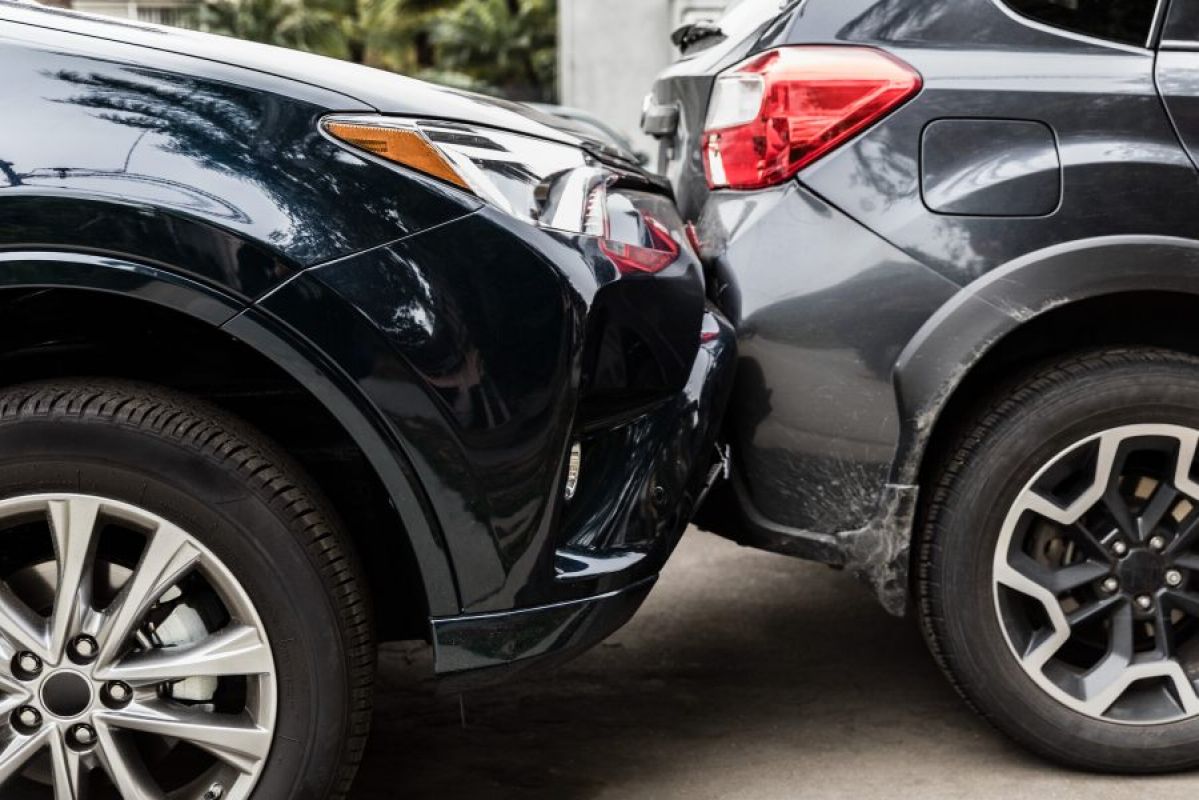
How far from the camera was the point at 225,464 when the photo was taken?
6.95 feet

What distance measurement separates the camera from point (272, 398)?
2352mm

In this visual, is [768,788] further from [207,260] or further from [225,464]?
[207,260]

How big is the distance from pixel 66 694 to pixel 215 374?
1.88 ft

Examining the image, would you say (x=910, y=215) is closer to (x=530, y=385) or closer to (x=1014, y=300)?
(x=1014, y=300)

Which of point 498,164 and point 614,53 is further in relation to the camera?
point 614,53

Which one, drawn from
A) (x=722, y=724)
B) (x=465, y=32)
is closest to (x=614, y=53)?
(x=465, y=32)

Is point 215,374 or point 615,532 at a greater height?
point 215,374

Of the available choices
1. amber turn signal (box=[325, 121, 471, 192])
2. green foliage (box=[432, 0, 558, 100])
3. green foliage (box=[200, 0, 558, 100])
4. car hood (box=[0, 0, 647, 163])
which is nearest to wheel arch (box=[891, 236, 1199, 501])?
car hood (box=[0, 0, 647, 163])

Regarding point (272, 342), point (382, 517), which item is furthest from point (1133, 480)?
point (272, 342)

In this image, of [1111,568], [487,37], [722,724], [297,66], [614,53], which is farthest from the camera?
[487,37]

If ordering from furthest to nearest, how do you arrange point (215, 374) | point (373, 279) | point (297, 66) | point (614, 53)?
point (614, 53), point (215, 374), point (297, 66), point (373, 279)

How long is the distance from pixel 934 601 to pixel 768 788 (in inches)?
20.1

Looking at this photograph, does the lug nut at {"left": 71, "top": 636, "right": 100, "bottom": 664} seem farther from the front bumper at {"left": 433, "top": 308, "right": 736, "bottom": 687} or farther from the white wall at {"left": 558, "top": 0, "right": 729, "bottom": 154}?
the white wall at {"left": 558, "top": 0, "right": 729, "bottom": 154}

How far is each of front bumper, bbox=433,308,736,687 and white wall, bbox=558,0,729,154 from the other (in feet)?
32.4
